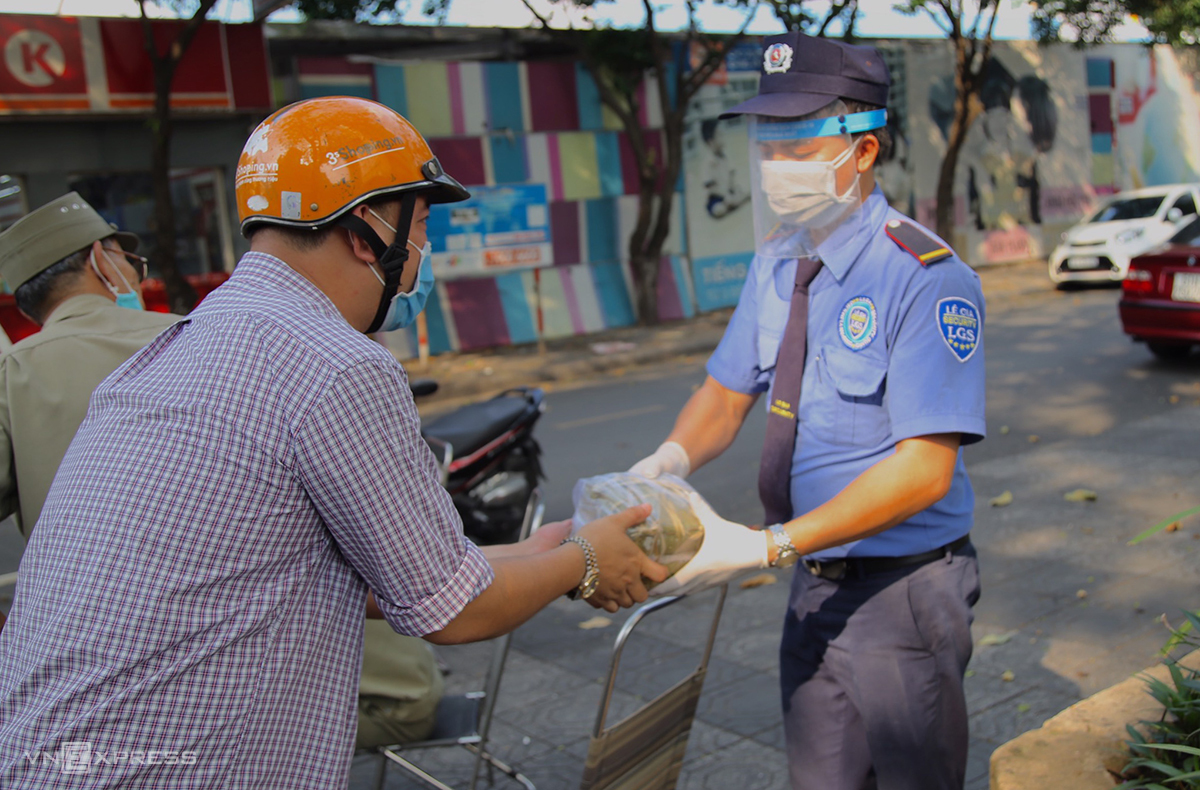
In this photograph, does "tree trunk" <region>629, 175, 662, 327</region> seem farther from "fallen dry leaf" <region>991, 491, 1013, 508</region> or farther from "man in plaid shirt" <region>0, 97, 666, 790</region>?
"man in plaid shirt" <region>0, 97, 666, 790</region>

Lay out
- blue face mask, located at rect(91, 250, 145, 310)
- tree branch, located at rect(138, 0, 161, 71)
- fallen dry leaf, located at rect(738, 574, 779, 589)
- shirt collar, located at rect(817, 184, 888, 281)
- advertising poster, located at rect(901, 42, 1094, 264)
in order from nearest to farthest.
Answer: shirt collar, located at rect(817, 184, 888, 281) < blue face mask, located at rect(91, 250, 145, 310) < fallen dry leaf, located at rect(738, 574, 779, 589) < tree branch, located at rect(138, 0, 161, 71) < advertising poster, located at rect(901, 42, 1094, 264)

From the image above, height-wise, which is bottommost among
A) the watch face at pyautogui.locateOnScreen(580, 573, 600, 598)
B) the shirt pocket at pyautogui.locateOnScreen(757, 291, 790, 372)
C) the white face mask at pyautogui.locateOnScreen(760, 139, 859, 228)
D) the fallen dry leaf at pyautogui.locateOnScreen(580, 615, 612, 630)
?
the fallen dry leaf at pyautogui.locateOnScreen(580, 615, 612, 630)

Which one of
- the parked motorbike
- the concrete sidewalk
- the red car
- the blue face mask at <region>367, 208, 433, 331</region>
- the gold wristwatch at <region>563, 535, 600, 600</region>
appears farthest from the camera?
the concrete sidewalk

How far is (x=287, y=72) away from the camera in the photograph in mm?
14055

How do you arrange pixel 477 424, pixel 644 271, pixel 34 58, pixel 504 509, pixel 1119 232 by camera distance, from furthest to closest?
pixel 1119 232 < pixel 644 271 < pixel 34 58 < pixel 504 509 < pixel 477 424

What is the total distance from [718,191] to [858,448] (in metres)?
16.1

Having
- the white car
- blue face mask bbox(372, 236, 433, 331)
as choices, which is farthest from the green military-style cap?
the white car

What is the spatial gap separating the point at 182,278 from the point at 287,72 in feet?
11.7

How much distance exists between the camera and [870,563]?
2.42 meters

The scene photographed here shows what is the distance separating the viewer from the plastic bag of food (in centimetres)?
221

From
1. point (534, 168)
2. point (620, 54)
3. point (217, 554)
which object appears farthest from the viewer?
point (620, 54)

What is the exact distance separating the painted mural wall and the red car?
6241 mm

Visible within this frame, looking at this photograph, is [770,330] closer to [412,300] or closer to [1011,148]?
[412,300]

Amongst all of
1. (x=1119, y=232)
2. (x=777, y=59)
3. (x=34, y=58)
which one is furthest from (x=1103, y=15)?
(x=777, y=59)
